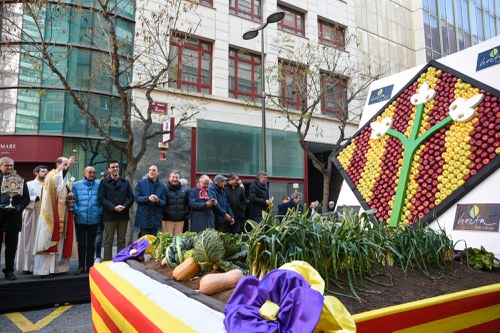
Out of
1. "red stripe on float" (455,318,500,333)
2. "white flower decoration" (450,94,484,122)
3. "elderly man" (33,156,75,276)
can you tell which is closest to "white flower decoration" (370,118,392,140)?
"white flower decoration" (450,94,484,122)

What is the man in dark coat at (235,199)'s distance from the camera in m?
8.75

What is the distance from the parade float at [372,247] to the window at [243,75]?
41.6 feet

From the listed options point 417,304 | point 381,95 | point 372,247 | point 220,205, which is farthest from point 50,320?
point 381,95

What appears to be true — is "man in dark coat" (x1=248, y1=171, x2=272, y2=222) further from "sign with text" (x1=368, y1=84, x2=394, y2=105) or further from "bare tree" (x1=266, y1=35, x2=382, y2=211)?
"bare tree" (x1=266, y1=35, x2=382, y2=211)

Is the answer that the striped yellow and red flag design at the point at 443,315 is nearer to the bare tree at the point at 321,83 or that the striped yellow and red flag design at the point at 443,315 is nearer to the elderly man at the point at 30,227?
the elderly man at the point at 30,227

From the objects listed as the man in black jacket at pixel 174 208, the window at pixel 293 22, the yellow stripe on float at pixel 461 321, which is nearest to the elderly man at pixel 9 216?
the man in black jacket at pixel 174 208

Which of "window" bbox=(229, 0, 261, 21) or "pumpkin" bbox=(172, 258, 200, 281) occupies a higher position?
"window" bbox=(229, 0, 261, 21)

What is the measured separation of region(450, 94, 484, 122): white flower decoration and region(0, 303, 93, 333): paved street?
4.96 metres

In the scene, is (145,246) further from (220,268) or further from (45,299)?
(45,299)

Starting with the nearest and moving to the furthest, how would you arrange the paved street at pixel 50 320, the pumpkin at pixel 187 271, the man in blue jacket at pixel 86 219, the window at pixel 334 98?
the pumpkin at pixel 187 271, the paved street at pixel 50 320, the man in blue jacket at pixel 86 219, the window at pixel 334 98

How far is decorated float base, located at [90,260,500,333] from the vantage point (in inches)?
67.6

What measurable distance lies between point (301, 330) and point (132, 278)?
153 cm

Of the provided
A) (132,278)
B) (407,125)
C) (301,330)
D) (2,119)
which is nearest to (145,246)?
(132,278)

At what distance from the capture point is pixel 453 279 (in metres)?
2.85
